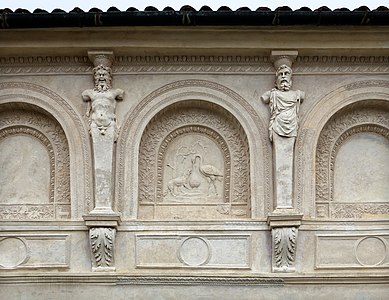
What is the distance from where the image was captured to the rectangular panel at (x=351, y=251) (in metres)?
11.9

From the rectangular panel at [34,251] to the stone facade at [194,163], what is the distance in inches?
0.8

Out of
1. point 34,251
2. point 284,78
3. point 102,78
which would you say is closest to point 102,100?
point 102,78

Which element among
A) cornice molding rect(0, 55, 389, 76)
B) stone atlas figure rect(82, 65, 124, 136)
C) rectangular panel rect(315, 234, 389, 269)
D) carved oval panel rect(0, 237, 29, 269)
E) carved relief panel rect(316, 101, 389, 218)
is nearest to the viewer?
rectangular panel rect(315, 234, 389, 269)

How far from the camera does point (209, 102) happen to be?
1245cm

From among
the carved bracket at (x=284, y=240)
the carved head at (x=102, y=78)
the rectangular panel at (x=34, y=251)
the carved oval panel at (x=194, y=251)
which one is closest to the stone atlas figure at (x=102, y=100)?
the carved head at (x=102, y=78)

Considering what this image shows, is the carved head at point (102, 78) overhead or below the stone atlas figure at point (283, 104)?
overhead

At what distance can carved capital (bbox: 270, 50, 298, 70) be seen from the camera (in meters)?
12.2

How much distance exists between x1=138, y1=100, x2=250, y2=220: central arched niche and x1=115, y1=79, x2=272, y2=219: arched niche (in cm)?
7

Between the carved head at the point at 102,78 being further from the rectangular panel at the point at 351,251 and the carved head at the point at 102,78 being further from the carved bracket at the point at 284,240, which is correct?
the rectangular panel at the point at 351,251

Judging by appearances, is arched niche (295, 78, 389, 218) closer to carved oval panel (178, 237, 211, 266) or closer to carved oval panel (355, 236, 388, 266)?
carved oval panel (355, 236, 388, 266)

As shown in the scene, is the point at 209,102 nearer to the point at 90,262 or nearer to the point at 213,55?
the point at 213,55

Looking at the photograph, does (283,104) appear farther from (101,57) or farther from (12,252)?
(12,252)

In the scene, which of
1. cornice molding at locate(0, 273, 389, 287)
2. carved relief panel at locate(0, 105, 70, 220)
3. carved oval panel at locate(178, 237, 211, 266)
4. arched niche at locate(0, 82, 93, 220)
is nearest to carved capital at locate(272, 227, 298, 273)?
cornice molding at locate(0, 273, 389, 287)

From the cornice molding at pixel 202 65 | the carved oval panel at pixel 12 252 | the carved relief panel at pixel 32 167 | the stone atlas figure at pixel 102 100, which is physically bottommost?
the carved oval panel at pixel 12 252
